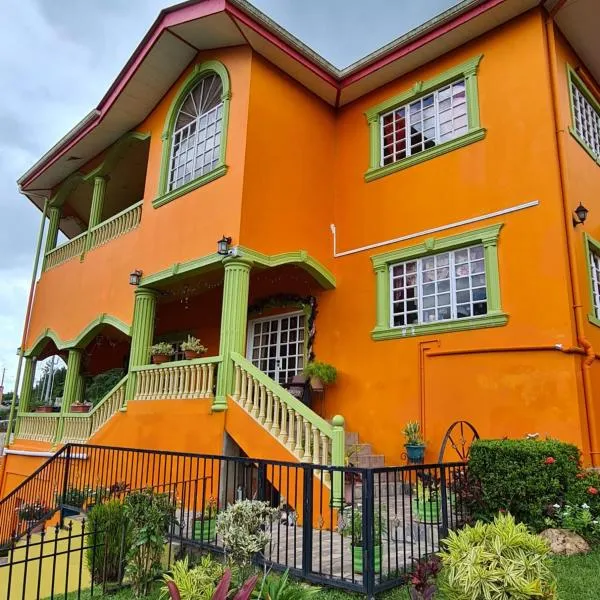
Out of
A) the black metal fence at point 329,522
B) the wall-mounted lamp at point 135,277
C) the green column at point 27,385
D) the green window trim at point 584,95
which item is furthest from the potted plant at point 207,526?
the green column at point 27,385

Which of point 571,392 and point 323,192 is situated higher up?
point 323,192

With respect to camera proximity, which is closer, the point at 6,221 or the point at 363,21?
the point at 363,21

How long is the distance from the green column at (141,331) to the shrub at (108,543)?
4.80 meters

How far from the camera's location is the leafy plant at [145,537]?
522cm

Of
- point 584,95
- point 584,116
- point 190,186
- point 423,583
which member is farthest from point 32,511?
point 584,95

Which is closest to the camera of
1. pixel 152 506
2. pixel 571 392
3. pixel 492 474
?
pixel 152 506

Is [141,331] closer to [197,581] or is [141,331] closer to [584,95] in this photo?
[197,581]

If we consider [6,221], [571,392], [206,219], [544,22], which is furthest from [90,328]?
[6,221]

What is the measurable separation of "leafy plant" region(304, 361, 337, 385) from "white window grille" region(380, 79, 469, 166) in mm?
4349

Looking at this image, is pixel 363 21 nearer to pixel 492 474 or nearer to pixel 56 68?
pixel 56 68

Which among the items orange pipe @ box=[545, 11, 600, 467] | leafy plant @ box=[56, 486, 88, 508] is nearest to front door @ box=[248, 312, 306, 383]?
leafy plant @ box=[56, 486, 88, 508]

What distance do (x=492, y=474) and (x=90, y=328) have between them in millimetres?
10302

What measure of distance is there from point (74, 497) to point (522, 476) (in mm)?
7162

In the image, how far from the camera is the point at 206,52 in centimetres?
1121
